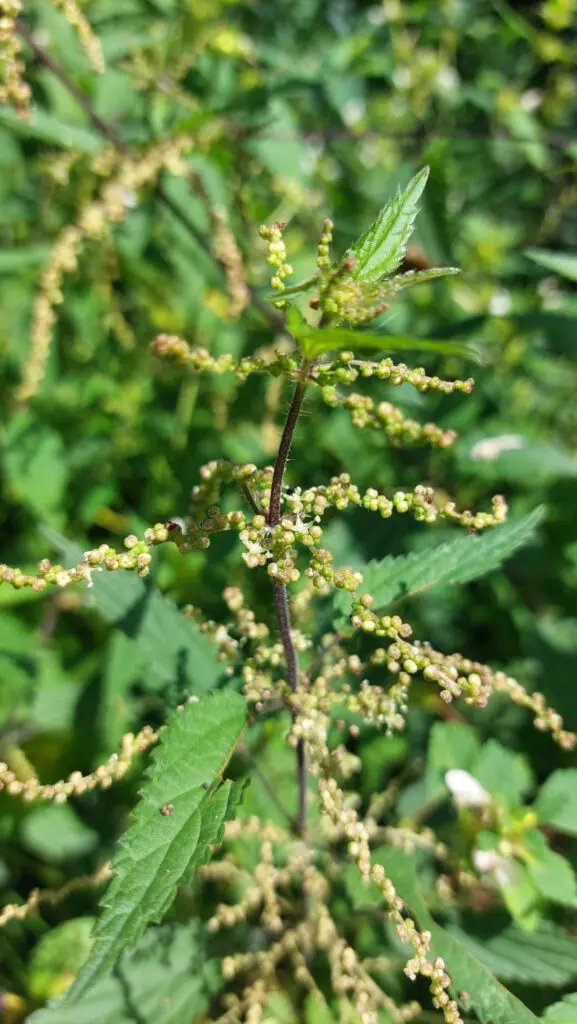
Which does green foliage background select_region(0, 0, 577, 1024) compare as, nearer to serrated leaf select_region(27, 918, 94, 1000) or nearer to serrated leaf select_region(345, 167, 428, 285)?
serrated leaf select_region(27, 918, 94, 1000)

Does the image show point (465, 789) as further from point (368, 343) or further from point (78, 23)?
point (78, 23)

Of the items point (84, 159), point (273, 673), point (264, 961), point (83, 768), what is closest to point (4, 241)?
point (84, 159)

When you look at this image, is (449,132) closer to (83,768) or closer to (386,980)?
(83,768)

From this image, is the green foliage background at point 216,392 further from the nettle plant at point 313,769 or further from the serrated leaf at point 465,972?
the serrated leaf at point 465,972

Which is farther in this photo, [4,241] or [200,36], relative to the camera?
[4,241]

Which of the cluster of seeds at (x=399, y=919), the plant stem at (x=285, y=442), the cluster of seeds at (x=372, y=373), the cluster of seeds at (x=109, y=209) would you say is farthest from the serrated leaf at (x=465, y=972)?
the cluster of seeds at (x=109, y=209)

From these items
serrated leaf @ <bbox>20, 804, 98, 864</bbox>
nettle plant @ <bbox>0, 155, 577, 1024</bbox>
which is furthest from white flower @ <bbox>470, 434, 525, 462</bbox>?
serrated leaf @ <bbox>20, 804, 98, 864</bbox>

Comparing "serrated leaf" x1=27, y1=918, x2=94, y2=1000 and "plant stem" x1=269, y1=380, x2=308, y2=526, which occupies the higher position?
"plant stem" x1=269, y1=380, x2=308, y2=526

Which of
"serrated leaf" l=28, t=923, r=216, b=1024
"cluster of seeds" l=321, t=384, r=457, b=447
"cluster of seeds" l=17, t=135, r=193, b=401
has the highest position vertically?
"cluster of seeds" l=17, t=135, r=193, b=401
